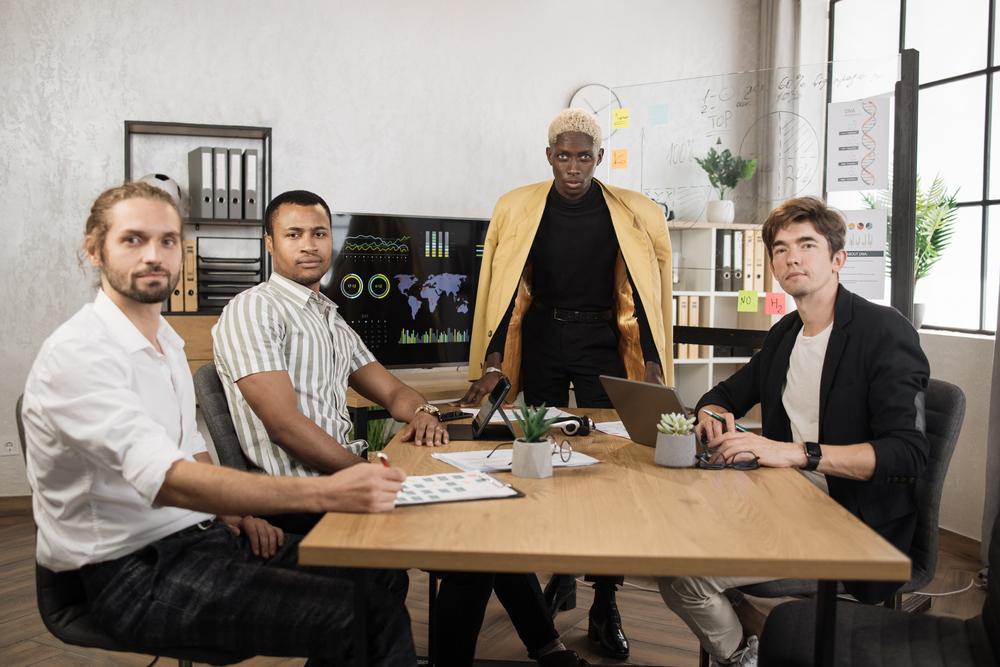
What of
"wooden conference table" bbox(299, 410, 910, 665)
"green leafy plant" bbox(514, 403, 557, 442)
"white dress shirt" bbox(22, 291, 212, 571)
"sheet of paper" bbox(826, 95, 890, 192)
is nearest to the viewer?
"wooden conference table" bbox(299, 410, 910, 665)

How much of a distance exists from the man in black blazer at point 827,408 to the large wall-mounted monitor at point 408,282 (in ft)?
7.64

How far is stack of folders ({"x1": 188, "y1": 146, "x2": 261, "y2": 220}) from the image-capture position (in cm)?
423

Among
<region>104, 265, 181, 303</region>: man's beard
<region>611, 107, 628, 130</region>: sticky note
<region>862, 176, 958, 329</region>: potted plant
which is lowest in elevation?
<region>104, 265, 181, 303</region>: man's beard

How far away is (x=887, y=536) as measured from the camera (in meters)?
2.04

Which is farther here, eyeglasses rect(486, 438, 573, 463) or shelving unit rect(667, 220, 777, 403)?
shelving unit rect(667, 220, 777, 403)

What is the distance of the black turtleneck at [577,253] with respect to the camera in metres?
3.21

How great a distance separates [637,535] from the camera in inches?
55.9

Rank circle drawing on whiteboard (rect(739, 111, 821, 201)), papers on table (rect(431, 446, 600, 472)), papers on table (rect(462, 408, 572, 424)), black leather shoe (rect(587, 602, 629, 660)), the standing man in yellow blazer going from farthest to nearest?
circle drawing on whiteboard (rect(739, 111, 821, 201))
the standing man in yellow blazer
black leather shoe (rect(587, 602, 629, 660))
papers on table (rect(462, 408, 572, 424))
papers on table (rect(431, 446, 600, 472))

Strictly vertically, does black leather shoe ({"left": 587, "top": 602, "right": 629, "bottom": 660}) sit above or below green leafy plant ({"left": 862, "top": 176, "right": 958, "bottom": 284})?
below

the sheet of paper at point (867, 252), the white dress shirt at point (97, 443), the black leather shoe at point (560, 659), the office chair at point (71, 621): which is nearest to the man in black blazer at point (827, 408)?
the black leather shoe at point (560, 659)

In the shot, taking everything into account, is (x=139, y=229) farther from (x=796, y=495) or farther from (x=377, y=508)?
(x=796, y=495)

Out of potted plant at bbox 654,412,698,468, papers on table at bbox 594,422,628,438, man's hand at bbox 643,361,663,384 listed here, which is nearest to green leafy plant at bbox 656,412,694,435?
potted plant at bbox 654,412,698,468

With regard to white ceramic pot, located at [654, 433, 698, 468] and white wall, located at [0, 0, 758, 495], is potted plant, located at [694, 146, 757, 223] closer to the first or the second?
white wall, located at [0, 0, 758, 495]

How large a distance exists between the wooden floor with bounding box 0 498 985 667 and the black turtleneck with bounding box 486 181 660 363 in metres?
0.97
